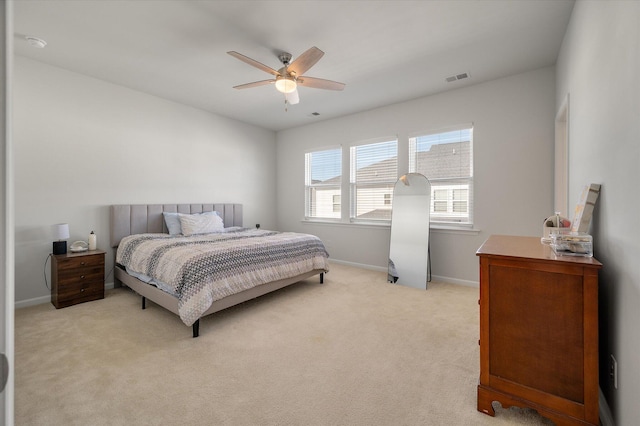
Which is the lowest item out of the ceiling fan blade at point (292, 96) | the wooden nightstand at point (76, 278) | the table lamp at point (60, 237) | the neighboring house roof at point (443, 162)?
the wooden nightstand at point (76, 278)

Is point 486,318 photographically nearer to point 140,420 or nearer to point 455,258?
point 140,420

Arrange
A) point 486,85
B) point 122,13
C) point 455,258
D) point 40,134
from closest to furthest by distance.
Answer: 1. point 122,13
2. point 40,134
3. point 486,85
4. point 455,258

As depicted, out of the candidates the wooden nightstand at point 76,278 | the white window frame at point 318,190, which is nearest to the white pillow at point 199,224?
the wooden nightstand at point 76,278

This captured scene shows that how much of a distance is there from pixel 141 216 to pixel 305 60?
331cm

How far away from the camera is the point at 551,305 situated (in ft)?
4.70

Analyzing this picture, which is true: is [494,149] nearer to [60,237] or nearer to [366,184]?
[366,184]

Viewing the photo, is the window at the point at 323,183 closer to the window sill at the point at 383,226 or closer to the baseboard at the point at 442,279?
the window sill at the point at 383,226

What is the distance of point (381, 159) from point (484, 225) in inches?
76.1

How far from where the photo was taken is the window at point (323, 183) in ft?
18.1

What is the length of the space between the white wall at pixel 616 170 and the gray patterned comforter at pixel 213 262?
2714mm

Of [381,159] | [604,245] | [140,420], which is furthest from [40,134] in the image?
[604,245]

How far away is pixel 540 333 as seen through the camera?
146 cm

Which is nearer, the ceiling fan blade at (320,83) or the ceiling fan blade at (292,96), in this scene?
the ceiling fan blade at (320,83)

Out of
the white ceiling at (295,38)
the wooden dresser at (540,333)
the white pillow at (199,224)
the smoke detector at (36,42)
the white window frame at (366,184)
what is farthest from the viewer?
the white window frame at (366,184)
